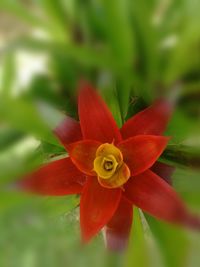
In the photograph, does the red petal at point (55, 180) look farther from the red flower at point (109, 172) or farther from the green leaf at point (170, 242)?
the green leaf at point (170, 242)

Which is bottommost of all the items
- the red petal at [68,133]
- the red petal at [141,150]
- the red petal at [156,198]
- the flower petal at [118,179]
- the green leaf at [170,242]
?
the green leaf at [170,242]

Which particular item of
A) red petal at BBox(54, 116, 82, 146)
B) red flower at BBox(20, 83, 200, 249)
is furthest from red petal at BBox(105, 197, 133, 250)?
red petal at BBox(54, 116, 82, 146)

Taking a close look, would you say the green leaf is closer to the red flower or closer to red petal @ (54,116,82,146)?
the red flower

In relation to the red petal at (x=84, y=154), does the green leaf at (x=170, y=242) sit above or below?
below

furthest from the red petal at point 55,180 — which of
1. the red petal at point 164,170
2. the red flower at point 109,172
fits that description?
the red petal at point 164,170

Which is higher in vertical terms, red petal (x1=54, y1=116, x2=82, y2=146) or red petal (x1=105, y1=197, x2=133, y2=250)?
red petal (x1=54, y1=116, x2=82, y2=146)

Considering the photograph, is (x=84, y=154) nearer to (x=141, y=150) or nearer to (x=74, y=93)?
(x=141, y=150)
